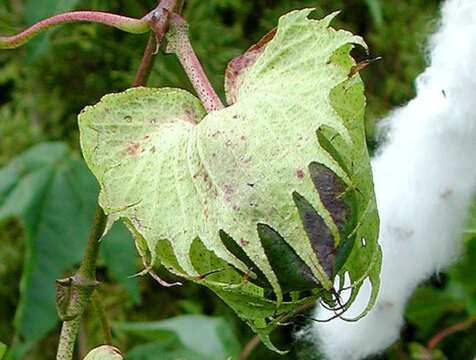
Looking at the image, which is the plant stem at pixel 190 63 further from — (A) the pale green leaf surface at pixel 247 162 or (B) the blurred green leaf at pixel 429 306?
(B) the blurred green leaf at pixel 429 306

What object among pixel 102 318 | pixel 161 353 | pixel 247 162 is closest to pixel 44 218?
pixel 161 353

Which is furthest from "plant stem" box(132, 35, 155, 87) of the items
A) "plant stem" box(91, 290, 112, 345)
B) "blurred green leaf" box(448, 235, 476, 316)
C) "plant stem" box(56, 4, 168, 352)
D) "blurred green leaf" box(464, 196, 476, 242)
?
"blurred green leaf" box(448, 235, 476, 316)

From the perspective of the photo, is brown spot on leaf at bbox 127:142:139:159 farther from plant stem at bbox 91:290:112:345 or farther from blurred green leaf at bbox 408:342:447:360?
blurred green leaf at bbox 408:342:447:360

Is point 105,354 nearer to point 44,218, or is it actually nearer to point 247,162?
point 247,162

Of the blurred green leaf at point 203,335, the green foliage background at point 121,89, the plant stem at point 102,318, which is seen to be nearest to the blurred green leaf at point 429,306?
the green foliage background at point 121,89

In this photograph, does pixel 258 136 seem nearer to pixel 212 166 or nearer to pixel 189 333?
pixel 212 166

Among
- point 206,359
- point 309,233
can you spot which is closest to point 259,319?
point 309,233
